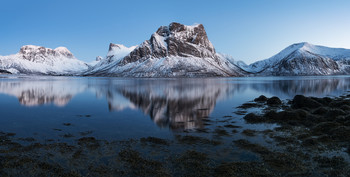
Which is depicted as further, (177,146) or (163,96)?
(163,96)

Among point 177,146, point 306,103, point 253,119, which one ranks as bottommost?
point 177,146

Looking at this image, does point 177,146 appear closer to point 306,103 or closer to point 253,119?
point 253,119

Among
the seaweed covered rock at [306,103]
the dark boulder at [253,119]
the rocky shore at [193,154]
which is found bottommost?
the rocky shore at [193,154]

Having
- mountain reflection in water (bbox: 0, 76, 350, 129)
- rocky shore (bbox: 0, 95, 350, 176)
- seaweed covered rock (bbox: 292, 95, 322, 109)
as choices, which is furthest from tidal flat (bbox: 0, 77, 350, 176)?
seaweed covered rock (bbox: 292, 95, 322, 109)

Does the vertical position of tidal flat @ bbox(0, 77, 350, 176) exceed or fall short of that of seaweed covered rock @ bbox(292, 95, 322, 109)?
it falls short

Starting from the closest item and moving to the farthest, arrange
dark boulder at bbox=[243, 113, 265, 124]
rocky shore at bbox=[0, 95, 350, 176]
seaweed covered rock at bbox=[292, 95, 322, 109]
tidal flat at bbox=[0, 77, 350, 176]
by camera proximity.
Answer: rocky shore at bbox=[0, 95, 350, 176] < tidal flat at bbox=[0, 77, 350, 176] < dark boulder at bbox=[243, 113, 265, 124] < seaweed covered rock at bbox=[292, 95, 322, 109]

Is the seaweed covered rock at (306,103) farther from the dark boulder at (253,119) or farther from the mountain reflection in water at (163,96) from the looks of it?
the mountain reflection in water at (163,96)

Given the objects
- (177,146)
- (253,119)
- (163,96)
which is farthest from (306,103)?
(163,96)

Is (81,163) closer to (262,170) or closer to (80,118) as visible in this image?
(262,170)

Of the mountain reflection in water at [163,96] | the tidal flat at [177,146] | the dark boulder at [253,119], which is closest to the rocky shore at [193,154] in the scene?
the tidal flat at [177,146]

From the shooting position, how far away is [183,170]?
524 inches

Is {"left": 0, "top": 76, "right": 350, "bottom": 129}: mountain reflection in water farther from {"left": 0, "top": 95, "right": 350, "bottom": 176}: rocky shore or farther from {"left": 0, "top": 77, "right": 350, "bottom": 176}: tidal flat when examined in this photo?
{"left": 0, "top": 95, "right": 350, "bottom": 176}: rocky shore

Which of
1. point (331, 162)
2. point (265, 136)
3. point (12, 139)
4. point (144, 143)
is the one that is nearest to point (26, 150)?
point (12, 139)

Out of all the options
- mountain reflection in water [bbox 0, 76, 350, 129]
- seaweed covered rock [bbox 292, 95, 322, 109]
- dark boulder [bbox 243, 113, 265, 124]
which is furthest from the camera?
seaweed covered rock [bbox 292, 95, 322, 109]
